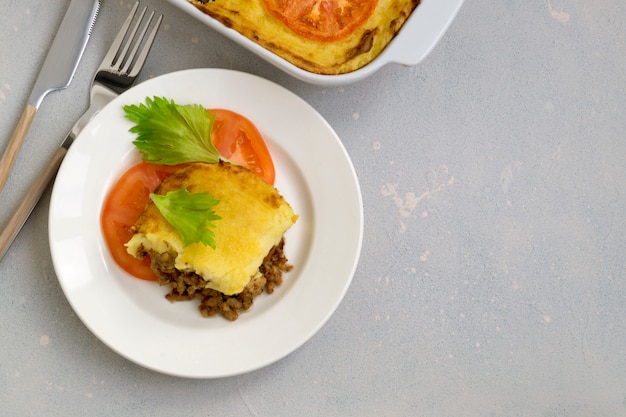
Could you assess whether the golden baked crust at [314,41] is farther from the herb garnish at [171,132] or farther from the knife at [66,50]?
the knife at [66,50]

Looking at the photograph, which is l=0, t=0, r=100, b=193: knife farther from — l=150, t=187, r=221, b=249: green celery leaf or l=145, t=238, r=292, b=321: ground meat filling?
A: l=145, t=238, r=292, b=321: ground meat filling

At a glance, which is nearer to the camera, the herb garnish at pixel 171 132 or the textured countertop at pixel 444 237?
the herb garnish at pixel 171 132

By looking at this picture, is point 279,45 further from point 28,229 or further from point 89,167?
point 28,229

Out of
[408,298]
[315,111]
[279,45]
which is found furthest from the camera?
[408,298]

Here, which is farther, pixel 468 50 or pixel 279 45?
pixel 468 50

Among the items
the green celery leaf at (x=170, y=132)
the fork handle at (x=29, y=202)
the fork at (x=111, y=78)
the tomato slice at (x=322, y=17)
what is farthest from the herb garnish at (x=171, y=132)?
the tomato slice at (x=322, y=17)

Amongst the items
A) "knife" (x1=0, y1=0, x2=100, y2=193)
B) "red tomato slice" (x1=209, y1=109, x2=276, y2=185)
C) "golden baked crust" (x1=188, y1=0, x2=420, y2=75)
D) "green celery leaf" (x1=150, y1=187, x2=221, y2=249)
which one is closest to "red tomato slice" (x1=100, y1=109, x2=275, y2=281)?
"red tomato slice" (x1=209, y1=109, x2=276, y2=185)

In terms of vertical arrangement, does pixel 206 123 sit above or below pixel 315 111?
below

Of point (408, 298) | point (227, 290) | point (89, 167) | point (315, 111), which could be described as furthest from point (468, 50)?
point (89, 167)

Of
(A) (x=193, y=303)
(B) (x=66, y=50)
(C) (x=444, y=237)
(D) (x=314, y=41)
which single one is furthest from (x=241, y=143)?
(C) (x=444, y=237)
